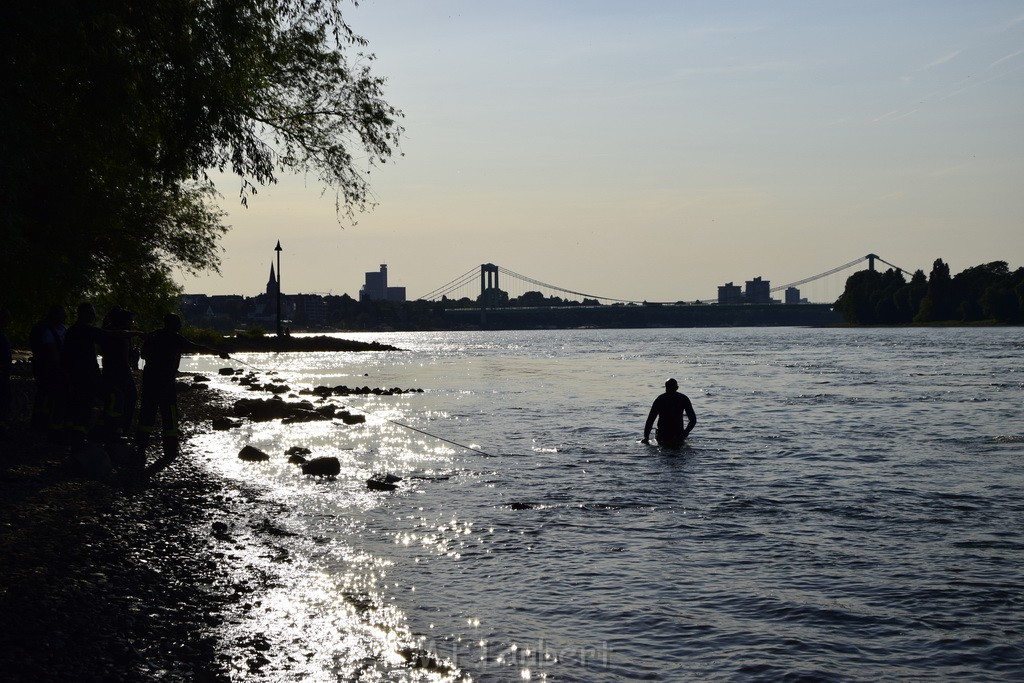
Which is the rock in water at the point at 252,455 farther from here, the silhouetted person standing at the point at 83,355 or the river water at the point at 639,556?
the silhouetted person standing at the point at 83,355

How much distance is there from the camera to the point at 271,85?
1499cm

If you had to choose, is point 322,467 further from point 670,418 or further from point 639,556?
point 670,418

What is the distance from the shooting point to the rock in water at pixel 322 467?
15812 mm

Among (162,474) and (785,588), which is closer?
(785,588)

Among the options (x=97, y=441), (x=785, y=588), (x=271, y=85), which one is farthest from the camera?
(x=97, y=441)

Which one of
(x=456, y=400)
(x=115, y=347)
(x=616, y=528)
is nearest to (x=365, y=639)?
(x=616, y=528)

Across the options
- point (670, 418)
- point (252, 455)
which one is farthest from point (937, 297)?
point (252, 455)

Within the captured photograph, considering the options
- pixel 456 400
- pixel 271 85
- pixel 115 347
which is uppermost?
pixel 271 85

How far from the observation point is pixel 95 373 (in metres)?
14.4

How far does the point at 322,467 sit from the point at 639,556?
6957mm

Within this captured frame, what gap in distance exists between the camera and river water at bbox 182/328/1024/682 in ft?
24.0

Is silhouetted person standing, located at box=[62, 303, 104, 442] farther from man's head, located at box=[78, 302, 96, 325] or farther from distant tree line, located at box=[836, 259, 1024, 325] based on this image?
distant tree line, located at box=[836, 259, 1024, 325]

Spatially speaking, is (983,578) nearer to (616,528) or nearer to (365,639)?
(616,528)

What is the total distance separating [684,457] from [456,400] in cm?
1910
